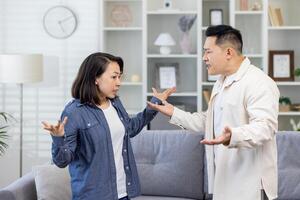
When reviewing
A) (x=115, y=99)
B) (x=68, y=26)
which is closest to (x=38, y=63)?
(x=68, y=26)

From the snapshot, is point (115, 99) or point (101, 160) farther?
point (115, 99)

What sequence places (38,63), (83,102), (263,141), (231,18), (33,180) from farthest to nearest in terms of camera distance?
(231,18) < (38,63) < (33,180) < (83,102) < (263,141)

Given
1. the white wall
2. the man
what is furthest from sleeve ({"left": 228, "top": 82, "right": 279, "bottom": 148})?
the white wall

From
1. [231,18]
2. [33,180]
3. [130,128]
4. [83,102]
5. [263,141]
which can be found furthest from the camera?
[231,18]

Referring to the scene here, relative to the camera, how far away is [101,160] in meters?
2.59

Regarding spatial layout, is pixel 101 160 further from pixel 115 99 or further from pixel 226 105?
pixel 226 105

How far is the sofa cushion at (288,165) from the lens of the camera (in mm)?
3797

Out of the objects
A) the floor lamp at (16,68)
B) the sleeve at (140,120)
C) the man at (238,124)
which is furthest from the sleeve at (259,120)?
the floor lamp at (16,68)

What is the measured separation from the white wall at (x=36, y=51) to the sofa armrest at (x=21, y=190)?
2.36 metres

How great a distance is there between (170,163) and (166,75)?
2.23 metres

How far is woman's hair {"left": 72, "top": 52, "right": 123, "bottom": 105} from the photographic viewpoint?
2662 mm

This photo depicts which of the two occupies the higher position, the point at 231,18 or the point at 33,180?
the point at 231,18

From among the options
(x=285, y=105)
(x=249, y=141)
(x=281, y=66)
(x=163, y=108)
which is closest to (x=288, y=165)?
(x=163, y=108)

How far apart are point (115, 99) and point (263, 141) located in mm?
739
